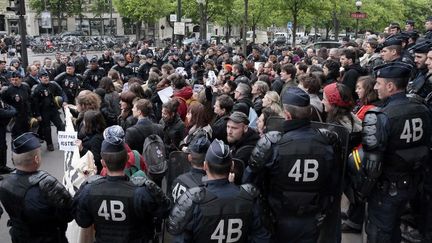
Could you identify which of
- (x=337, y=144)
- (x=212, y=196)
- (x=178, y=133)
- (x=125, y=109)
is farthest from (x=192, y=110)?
(x=212, y=196)

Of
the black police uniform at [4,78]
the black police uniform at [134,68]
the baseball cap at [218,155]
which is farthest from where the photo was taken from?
the black police uniform at [134,68]

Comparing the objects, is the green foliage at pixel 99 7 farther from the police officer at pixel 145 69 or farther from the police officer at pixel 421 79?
the police officer at pixel 421 79

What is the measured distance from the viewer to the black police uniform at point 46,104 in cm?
1044

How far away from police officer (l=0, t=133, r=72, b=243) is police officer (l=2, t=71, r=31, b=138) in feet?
20.1

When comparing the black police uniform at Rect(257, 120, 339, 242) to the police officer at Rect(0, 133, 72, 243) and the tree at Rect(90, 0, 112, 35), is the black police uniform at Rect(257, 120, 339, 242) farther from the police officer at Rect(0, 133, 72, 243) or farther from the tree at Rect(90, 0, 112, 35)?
the tree at Rect(90, 0, 112, 35)

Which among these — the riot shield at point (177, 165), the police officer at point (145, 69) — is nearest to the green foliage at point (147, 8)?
the police officer at point (145, 69)

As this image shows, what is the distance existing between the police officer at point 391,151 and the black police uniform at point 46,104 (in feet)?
26.4

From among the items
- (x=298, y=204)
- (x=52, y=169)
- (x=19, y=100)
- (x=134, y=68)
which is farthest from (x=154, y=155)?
(x=134, y=68)

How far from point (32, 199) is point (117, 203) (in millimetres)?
800

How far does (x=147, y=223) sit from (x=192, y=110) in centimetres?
217

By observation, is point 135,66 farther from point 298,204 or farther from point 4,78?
point 298,204

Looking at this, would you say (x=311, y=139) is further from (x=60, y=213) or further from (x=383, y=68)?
(x=60, y=213)

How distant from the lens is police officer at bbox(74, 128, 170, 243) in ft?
11.6

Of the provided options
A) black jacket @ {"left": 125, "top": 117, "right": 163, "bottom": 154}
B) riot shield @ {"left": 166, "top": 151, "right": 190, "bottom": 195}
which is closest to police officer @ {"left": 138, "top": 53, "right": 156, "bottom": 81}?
black jacket @ {"left": 125, "top": 117, "right": 163, "bottom": 154}
